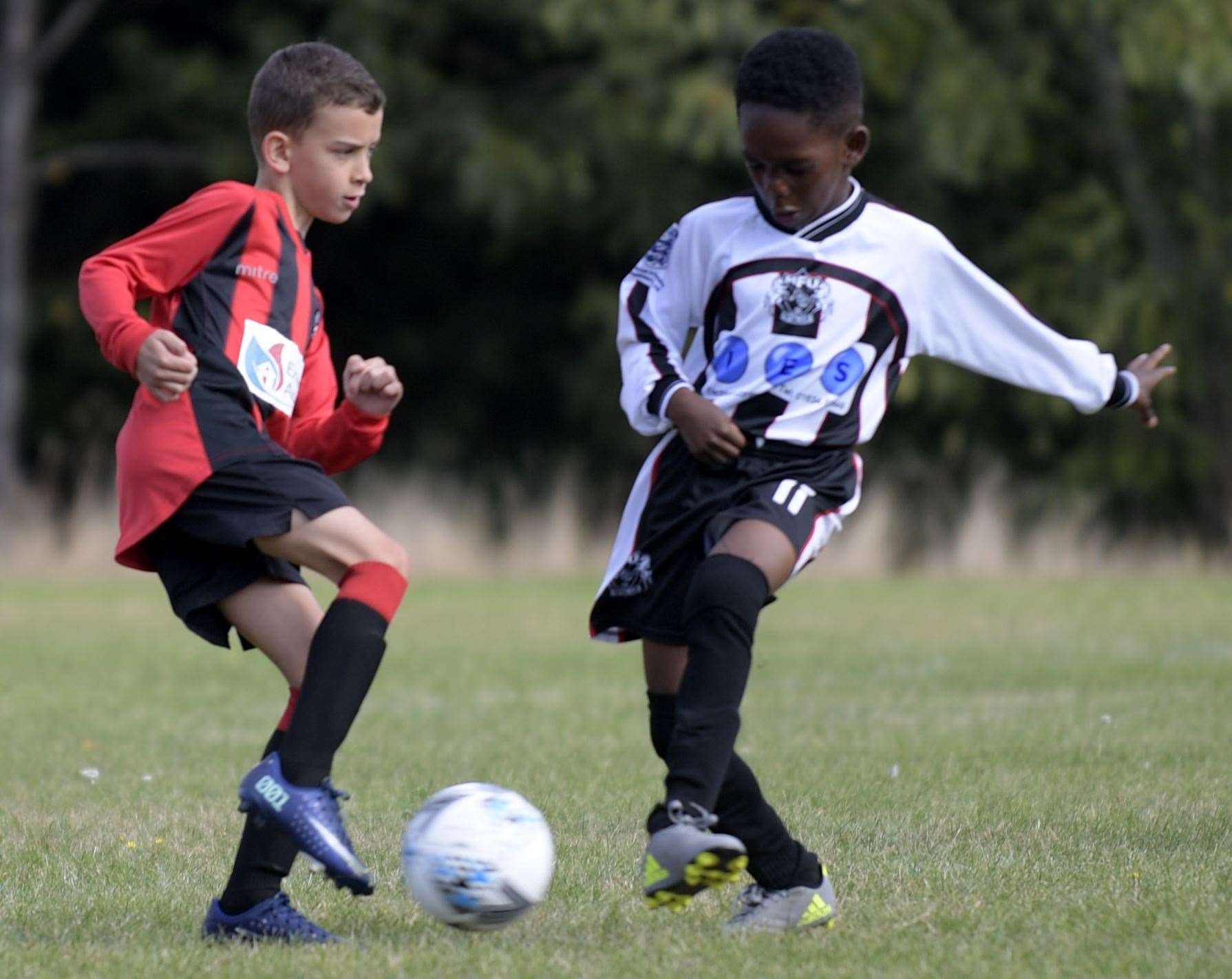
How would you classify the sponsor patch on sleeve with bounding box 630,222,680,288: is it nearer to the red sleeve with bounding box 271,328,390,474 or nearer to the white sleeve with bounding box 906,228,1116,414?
the white sleeve with bounding box 906,228,1116,414

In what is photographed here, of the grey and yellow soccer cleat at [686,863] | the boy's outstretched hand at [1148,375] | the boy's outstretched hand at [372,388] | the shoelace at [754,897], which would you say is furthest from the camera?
the boy's outstretched hand at [1148,375]

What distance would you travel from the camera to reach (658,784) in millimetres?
6184

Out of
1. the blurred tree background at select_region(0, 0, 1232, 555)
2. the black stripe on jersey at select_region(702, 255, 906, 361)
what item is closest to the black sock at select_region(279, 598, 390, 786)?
the black stripe on jersey at select_region(702, 255, 906, 361)

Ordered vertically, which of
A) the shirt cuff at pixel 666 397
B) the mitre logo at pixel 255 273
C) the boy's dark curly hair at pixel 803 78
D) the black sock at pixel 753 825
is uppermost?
the boy's dark curly hair at pixel 803 78

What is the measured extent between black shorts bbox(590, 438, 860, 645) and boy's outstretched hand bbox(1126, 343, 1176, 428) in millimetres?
710

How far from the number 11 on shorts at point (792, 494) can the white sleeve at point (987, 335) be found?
396 mm

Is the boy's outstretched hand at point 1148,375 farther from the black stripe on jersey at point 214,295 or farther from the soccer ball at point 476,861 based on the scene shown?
the black stripe on jersey at point 214,295

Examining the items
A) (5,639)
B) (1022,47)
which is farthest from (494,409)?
(5,639)

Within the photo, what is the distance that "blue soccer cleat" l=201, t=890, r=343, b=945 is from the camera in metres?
3.85

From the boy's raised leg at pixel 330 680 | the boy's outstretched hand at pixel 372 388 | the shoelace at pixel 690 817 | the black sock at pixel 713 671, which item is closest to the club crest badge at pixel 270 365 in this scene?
the boy's outstretched hand at pixel 372 388

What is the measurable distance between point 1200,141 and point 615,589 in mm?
16921

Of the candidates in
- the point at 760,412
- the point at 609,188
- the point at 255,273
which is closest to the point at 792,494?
the point at 760,412

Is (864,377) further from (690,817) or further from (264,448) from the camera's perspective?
(264,448)

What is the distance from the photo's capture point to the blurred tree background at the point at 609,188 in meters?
17.5
